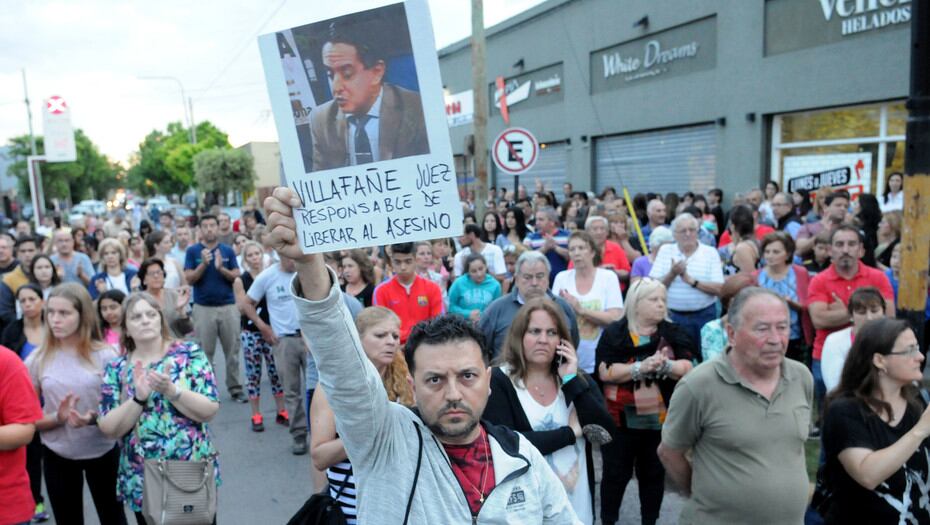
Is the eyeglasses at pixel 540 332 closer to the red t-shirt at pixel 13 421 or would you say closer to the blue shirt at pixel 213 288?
the red t-shirt at pixel 13 421

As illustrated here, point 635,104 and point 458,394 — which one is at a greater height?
point 635,104

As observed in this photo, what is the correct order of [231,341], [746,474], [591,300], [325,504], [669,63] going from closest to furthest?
1. [325,504]
2. [746,474]
3. [591,300]
4. [231,341]
5. [669,63]

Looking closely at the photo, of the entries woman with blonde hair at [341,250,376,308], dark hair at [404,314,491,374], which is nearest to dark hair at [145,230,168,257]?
woman with blonde hair at [341,250,376,308]

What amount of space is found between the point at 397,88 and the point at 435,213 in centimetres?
36

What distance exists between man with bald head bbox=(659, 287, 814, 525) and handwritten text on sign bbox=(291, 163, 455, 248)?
184 cm

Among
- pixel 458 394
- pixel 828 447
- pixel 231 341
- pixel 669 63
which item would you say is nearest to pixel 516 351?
pixel 828 447

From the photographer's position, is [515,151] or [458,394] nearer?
[458,394]

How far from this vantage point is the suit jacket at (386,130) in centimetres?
188

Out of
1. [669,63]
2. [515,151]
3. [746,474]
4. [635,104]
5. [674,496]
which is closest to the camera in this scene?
[746,474]

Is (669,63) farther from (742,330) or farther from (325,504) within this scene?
(325,504)

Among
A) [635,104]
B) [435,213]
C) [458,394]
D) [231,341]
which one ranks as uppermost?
[635,104]

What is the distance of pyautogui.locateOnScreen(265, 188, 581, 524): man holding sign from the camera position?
173 cm

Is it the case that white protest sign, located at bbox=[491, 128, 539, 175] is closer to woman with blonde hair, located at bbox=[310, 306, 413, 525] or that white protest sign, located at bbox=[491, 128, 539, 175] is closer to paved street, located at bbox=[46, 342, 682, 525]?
paved street, located at bbox=[46, 342, 682, 525]

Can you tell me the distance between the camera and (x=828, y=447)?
10.2ft
